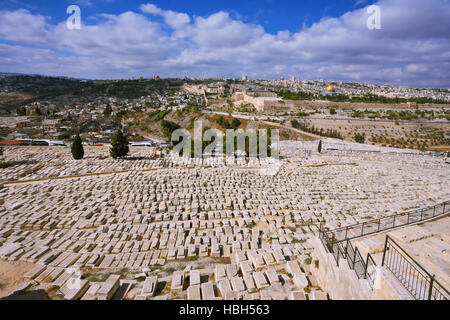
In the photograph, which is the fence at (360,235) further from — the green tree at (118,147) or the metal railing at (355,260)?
the green tree at (118,147)

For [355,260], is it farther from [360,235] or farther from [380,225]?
[380,225]

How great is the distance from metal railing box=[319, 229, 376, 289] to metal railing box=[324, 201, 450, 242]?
0.28 metres

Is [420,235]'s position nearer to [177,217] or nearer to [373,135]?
[177,217]

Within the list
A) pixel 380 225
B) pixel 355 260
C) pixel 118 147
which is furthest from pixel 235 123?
pixel 355 260

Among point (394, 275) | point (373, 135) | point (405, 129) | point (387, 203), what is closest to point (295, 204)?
point (387, 203)

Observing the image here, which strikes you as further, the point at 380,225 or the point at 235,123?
the point at 235,123

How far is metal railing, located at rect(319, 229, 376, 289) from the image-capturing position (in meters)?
4.66

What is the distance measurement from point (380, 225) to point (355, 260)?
97.9 inches

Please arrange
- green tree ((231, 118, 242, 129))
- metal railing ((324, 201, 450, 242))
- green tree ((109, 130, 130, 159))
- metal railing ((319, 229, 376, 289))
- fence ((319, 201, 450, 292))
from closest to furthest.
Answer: metal railing ((319, 229, 376, 289)) → fence ((319, 201, 450, 292)) → metal railing ((324, 201, 450, 242)) → green tree ((109, 130, 130, 159)) → green tree ((231, 118, 242, 129))

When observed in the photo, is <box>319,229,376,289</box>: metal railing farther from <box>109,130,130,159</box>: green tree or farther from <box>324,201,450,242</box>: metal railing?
<box>109,130,130,159</box>: green tree

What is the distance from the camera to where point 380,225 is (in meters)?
7.28

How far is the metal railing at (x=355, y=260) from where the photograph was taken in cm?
466

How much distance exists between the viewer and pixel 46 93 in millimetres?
93875

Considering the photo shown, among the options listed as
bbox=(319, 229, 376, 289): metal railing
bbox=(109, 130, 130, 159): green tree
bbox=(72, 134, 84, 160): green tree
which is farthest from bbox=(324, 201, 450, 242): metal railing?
bbox=(72, 134, 84, 160): green tree
